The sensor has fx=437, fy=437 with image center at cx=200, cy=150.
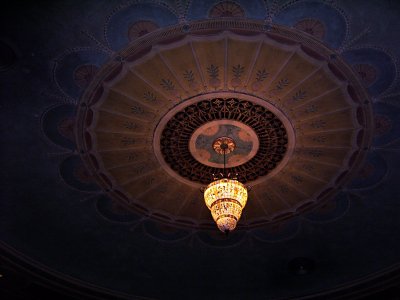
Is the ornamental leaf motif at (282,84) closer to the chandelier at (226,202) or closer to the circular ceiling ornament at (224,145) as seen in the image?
the circular ceiling ornament at (224,145)

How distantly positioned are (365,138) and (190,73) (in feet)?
8.64

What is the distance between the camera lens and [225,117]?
6.09m

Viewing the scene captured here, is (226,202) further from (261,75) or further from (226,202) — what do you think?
(261,75)

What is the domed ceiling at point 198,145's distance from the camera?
5.05 m

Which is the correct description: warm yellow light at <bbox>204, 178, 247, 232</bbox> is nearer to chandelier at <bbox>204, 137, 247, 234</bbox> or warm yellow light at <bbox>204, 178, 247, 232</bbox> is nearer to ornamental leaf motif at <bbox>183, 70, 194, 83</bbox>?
chandelier at <bbox>204, 137, 247, 234</bbox>

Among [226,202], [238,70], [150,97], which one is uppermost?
[238,70]

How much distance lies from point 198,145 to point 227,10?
7.16 feet

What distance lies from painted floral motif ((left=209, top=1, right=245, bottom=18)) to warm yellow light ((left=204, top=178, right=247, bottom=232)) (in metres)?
2.20

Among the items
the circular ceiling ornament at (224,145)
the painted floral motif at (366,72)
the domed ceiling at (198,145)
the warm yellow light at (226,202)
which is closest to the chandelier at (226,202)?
the warm yellow light at (226,202)

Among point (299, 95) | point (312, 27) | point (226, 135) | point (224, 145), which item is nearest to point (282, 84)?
point (299, 95)

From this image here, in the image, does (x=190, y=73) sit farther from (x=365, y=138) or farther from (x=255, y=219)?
(x=255, y=219)

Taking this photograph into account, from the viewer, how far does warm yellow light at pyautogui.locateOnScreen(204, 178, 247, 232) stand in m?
5.61

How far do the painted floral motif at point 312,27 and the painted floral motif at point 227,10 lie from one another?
678mm

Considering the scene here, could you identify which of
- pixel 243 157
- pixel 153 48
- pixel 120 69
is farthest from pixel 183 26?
pixel 243 157
